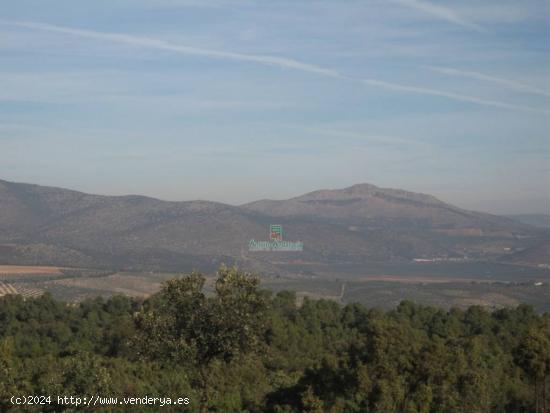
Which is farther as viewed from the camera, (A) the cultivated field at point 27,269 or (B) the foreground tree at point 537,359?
(A) the cultivated field at point 27,269

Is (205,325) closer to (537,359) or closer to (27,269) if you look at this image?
(537,359)

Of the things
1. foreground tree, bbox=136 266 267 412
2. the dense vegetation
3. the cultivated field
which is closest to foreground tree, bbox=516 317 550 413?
the dense vegetation

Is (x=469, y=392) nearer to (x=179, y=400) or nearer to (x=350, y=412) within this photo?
(x=350, y=412)

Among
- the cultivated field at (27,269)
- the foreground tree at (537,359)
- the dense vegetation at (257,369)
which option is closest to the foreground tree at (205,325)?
the dense vegetation at (257,369)

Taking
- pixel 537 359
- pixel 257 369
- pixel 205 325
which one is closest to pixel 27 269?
pixel 257 369

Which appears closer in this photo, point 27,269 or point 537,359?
point 537,359

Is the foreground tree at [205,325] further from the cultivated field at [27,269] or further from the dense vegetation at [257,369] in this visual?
the cultivated field at [27,269]

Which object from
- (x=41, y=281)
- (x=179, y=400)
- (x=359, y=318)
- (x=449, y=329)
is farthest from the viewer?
(x=41, y=281)

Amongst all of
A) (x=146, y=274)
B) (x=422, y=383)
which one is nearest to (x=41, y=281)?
(x=146, y=274)

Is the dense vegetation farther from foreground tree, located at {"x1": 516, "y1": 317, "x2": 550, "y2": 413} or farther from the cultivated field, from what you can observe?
the cultivated field
